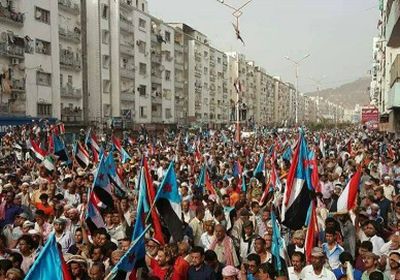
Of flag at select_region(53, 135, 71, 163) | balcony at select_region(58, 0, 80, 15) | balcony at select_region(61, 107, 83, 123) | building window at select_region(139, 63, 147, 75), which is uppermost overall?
balcony at select_region(58, 0, 80, 15)

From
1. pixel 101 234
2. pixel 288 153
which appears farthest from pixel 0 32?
pixel 101 234

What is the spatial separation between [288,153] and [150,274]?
11962 millimetres

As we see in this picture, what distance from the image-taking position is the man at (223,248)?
7.27 metres

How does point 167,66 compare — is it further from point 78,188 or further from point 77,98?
point 78,188

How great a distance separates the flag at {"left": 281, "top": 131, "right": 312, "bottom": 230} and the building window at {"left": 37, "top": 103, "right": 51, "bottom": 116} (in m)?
29.2

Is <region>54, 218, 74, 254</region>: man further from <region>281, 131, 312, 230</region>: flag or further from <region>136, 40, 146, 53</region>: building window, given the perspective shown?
<region>136, 40, 146, 53</region>: building window

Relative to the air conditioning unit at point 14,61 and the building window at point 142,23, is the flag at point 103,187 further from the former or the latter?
the building window at point 142,23

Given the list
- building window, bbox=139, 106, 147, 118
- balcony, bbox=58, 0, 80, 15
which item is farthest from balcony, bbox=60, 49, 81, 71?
building window, bbox=139, 106, 147, 118

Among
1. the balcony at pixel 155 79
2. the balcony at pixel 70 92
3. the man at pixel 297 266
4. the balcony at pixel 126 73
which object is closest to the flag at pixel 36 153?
the man at pixel 297 266

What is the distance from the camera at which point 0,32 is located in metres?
31.7

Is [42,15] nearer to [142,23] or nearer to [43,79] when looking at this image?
[43,79]

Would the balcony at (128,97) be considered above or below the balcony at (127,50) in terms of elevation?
below

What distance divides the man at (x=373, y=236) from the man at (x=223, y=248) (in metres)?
1.86

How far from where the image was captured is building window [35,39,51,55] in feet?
117
